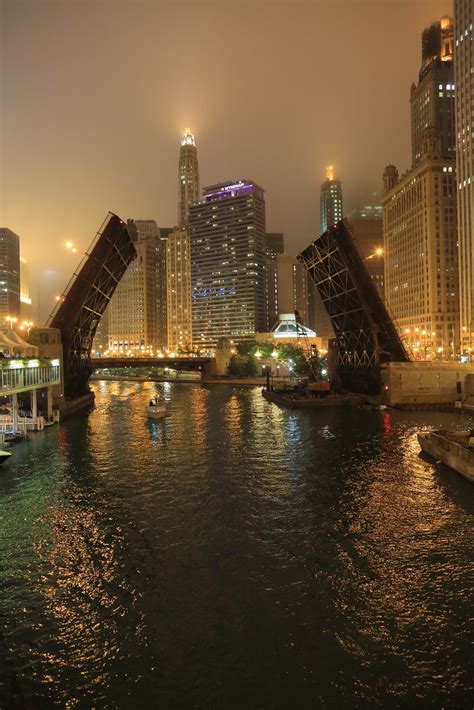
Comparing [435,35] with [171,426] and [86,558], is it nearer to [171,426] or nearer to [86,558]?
[171,426]

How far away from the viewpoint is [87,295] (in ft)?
165

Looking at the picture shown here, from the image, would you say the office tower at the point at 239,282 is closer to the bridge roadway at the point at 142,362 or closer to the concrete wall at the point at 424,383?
the bridge roadway at the point at 142,362

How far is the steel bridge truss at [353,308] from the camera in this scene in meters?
46.3

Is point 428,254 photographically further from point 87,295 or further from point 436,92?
point 87,295

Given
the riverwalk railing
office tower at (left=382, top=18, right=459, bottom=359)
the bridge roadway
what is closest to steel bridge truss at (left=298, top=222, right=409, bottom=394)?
the riverwalk railing

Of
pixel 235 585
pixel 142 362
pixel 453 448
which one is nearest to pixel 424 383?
pixel 453 448

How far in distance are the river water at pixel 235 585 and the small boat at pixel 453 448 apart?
105 centimetres

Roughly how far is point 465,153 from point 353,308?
67.8 metres

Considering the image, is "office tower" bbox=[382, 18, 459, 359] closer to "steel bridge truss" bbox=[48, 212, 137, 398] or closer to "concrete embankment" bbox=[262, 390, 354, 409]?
"concrete embankment" bbox=[262, 390, 354, 409]

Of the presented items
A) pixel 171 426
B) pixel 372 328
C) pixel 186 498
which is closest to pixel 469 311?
pixel 372 328

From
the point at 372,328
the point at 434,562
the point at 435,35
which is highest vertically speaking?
the point at 435,35

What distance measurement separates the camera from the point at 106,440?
120 feet

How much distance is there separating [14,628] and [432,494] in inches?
679

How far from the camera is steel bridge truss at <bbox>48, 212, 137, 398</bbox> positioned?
4638 cm
